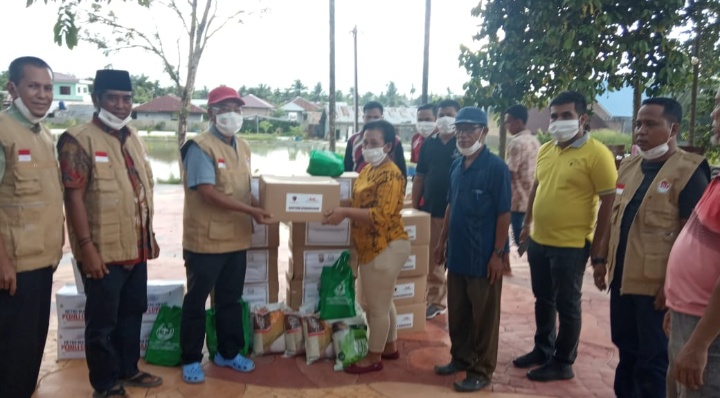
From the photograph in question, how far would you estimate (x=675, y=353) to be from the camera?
1895 mm

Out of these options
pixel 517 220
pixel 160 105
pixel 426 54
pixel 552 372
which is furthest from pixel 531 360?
pixel 160 105

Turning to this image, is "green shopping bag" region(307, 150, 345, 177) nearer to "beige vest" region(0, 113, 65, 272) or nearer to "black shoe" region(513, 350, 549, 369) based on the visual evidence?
"beige vest" region(0, 113, 65, 272)

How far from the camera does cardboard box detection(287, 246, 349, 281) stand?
3.87m

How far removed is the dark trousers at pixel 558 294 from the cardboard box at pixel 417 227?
0.87 m

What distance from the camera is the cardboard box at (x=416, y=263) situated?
413cm

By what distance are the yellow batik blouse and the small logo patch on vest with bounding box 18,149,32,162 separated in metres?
1.77

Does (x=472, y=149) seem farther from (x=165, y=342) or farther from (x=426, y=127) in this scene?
(x=165, y=342)

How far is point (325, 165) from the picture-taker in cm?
372

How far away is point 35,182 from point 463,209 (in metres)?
2.27

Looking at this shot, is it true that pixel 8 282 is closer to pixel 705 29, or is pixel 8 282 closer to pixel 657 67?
pixel 657 67

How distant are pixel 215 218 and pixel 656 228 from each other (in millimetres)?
2365

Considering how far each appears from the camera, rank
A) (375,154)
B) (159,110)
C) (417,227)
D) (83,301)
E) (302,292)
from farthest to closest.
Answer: (159,110), (417,227), (302,292), (83,301), (375,154)

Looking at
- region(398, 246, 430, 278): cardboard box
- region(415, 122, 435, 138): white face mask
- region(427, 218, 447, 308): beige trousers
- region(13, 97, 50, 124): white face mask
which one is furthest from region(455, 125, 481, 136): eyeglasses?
region(13, 97, 50, 124): white face mask

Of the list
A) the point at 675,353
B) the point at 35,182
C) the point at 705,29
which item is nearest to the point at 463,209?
the point at 675,353
